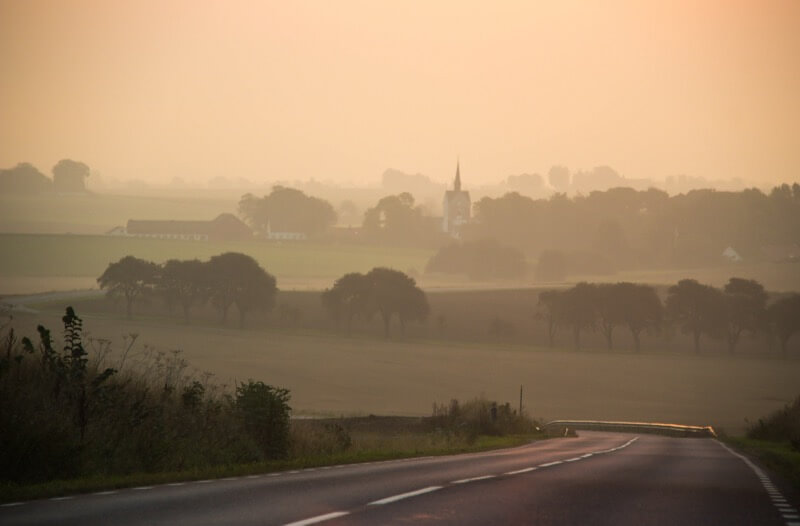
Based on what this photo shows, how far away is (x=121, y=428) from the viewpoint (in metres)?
21.3

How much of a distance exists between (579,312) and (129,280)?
5116 centimetres

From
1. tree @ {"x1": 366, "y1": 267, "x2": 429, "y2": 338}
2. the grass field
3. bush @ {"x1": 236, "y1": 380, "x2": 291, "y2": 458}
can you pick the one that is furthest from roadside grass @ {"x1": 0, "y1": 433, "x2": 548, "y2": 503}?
tree @ {"x1": 366, "y1": 267, "x2": 429, "y2": 338}

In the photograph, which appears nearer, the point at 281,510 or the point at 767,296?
the point at 281,510

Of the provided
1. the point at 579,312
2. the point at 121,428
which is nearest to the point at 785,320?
the point at 579,312

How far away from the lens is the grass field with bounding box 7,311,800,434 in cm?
8219

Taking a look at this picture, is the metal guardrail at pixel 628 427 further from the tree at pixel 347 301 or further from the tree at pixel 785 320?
the tree at pixel 785 320

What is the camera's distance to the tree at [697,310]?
125562mm

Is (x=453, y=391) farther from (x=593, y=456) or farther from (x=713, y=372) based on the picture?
(x=593, y=456)

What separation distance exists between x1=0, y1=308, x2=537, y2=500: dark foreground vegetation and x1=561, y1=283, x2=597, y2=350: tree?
99.3m

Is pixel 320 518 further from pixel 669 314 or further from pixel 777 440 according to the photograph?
pixel 669 314

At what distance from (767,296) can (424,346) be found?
157 feet

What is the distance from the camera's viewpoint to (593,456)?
31109mm

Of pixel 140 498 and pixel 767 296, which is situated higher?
pixel 767 296

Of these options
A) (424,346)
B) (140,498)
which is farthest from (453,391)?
(140,498)
